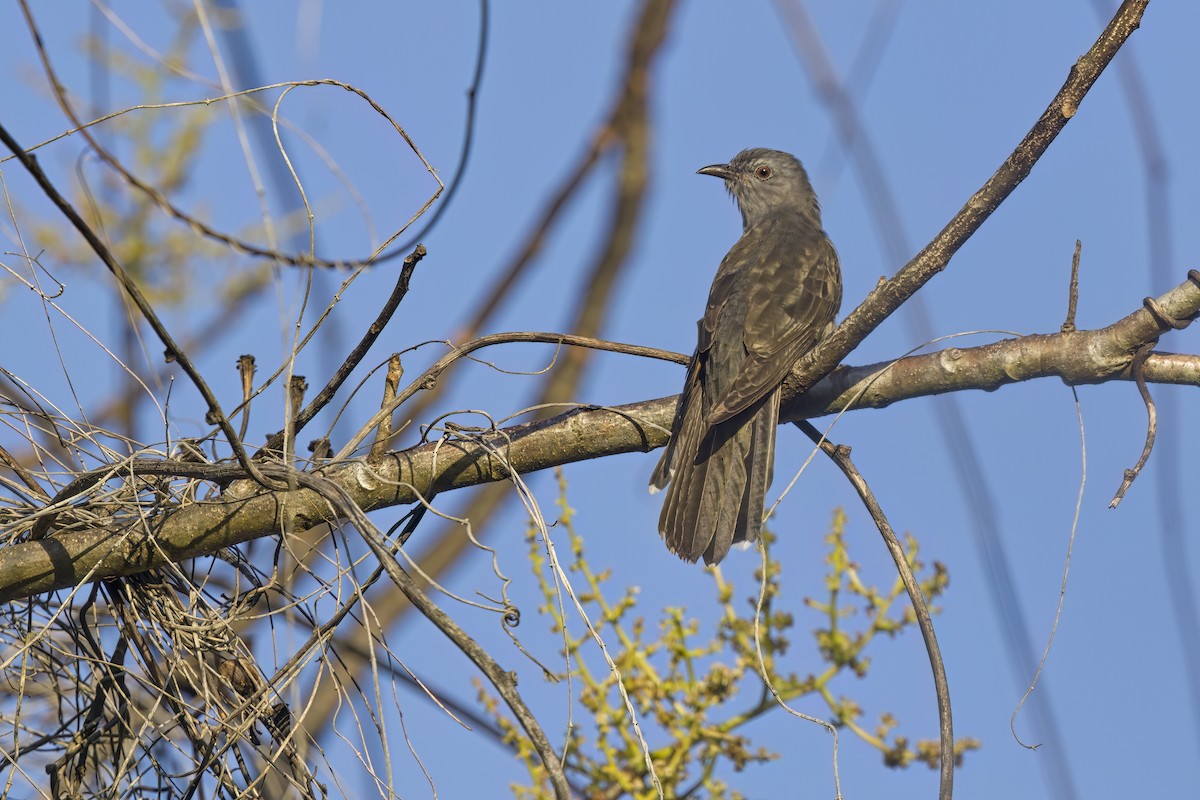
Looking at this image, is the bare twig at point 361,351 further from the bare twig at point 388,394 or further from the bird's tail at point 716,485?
the bird's tail at point 716,485

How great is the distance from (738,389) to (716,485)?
37 cm

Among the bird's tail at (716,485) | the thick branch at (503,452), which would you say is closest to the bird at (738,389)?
the bird's tail at (716,485)

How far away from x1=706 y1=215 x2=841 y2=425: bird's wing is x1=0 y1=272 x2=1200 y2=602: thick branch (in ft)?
1.81

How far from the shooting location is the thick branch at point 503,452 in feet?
9.57

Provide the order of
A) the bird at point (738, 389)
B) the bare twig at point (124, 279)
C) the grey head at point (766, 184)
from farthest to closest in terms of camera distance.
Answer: the grey head at point (766, 184) < the bird at point (738, 389) < the bare twig at point (124, 279)

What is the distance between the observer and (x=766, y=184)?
7.12m

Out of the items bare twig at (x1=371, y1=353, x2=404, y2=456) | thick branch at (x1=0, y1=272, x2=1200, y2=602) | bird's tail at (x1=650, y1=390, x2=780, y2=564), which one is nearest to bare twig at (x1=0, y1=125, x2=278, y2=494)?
thick branch at (x1=0, y1=272, x2=1200, y2=602)

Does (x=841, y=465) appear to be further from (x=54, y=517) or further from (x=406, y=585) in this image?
(x=54, y=517)

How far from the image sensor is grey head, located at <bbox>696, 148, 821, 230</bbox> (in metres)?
7.08

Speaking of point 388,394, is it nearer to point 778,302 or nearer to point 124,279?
point 124,279

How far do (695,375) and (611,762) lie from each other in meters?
1.47

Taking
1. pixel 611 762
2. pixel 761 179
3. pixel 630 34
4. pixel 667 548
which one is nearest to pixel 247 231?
pixel 630 34

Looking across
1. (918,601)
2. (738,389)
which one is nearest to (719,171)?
(738,389)

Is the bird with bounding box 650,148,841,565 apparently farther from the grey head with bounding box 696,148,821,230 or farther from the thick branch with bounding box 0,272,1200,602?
the grey head with bounding box 696,148,821,230
